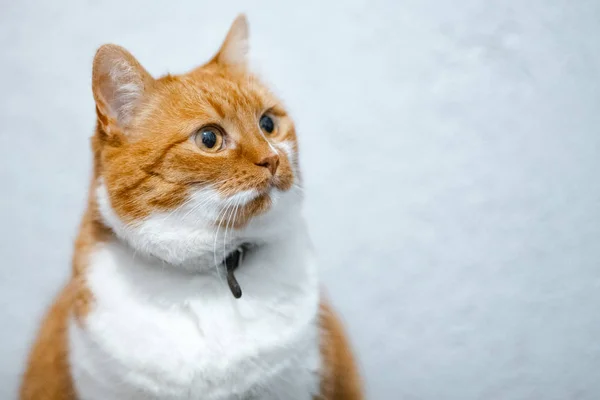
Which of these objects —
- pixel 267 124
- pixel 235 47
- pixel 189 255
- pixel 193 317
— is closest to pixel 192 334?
pixel 193 317

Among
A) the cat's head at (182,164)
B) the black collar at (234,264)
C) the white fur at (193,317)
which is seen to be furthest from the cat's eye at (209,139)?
the black collar at (234,264)

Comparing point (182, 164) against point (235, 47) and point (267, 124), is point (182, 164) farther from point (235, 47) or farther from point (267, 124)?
point (235, 47)

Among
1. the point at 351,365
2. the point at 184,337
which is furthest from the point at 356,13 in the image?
the point at 184,337

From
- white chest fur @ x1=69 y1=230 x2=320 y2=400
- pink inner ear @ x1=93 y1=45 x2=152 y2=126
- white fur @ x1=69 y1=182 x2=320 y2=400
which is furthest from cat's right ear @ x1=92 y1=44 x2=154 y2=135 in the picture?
white chest fur @ x1=69 y1=230 x2=320 y2=400

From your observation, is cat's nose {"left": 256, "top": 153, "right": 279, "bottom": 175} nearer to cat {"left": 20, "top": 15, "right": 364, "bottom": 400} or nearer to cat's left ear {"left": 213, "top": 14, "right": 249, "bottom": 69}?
cat {"left": 20, "top": 15, "right": 364, "bottom": 400}

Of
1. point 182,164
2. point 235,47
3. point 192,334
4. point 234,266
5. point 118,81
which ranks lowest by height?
point 192,334

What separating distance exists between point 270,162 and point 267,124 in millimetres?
192

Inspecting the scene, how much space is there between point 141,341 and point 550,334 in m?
1.15

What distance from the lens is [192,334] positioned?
1397 mm

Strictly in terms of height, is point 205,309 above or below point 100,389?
above

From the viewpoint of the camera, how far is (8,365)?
189cm

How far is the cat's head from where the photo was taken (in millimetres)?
1339

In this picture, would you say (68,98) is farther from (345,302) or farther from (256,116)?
(345,302)

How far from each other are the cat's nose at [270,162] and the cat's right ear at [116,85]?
0.97ft
